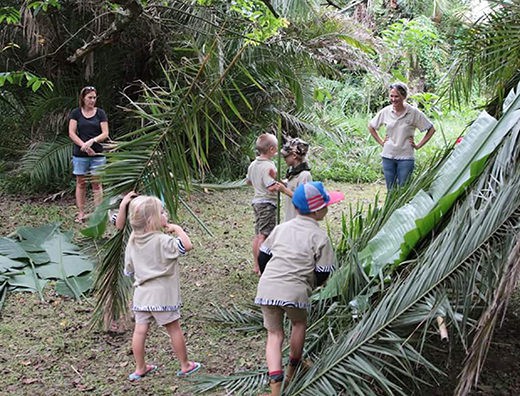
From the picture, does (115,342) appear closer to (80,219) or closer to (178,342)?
(178,342)

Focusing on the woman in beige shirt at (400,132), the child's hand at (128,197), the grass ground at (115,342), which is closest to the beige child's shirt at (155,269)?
the child's hand at (128,197)

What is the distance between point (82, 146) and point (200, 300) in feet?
9.29

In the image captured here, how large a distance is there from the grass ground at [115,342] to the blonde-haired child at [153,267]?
0.35 metres

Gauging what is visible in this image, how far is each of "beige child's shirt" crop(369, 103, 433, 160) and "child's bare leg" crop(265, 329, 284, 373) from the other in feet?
12.2

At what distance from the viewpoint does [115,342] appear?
4.99m

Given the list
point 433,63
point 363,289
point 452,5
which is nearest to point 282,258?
point 363,289

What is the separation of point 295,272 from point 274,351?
48cm

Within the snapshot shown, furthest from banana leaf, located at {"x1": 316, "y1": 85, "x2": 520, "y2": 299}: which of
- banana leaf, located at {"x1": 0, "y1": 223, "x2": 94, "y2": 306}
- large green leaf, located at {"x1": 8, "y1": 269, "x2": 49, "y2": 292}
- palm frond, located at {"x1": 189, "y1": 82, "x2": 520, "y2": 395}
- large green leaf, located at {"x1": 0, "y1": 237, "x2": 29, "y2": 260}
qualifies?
large green leaf, located at {"x1": 0, "y1": 237, "x2": 29, "y2": 260}

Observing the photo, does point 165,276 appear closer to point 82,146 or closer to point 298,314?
point 298,314

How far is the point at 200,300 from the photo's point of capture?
230 inches

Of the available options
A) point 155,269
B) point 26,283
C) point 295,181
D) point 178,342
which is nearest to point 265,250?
point 155,269

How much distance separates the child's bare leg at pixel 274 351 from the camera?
3682mm

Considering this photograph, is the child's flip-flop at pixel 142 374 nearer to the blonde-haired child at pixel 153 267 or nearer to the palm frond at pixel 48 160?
the blonde-haired child at pixel 153 267

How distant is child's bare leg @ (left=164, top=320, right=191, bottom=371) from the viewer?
4234 mm
